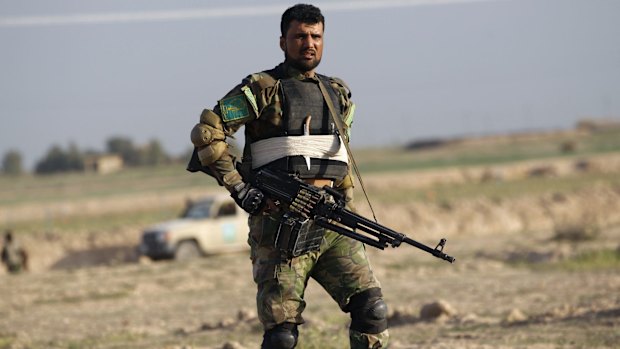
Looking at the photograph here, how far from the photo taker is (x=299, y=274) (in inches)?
230

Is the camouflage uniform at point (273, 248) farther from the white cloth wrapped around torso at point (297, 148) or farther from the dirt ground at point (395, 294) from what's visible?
the dirt ground at point (395, 294)

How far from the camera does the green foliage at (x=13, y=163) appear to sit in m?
76.9

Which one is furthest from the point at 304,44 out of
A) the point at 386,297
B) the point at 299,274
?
the point at 386,297

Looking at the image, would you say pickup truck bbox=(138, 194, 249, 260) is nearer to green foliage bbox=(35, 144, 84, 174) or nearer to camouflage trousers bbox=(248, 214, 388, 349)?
camouflage trousers bbox=(248, 214, 388, 349)

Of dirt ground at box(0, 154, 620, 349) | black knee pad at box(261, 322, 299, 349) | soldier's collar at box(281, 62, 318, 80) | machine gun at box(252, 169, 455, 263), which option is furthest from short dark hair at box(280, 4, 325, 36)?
dirt ground at box(0, 154, 620, 349)

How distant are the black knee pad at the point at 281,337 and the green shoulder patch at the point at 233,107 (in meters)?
1.14

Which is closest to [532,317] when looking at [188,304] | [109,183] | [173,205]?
[188,304]

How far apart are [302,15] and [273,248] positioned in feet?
4.16

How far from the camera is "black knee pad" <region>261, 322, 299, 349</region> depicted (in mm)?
5750

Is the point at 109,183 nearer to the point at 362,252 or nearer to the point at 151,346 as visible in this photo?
the point at 151,346

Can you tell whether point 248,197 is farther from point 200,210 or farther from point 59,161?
point 59,161

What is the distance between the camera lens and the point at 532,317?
10383mm

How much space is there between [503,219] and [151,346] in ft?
72.4

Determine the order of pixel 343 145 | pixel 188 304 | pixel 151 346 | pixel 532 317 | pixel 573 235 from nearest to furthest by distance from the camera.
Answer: pixel 343 145, pixel 151 346, pixel 532 317, pixel 188 304, pixel 573 235
